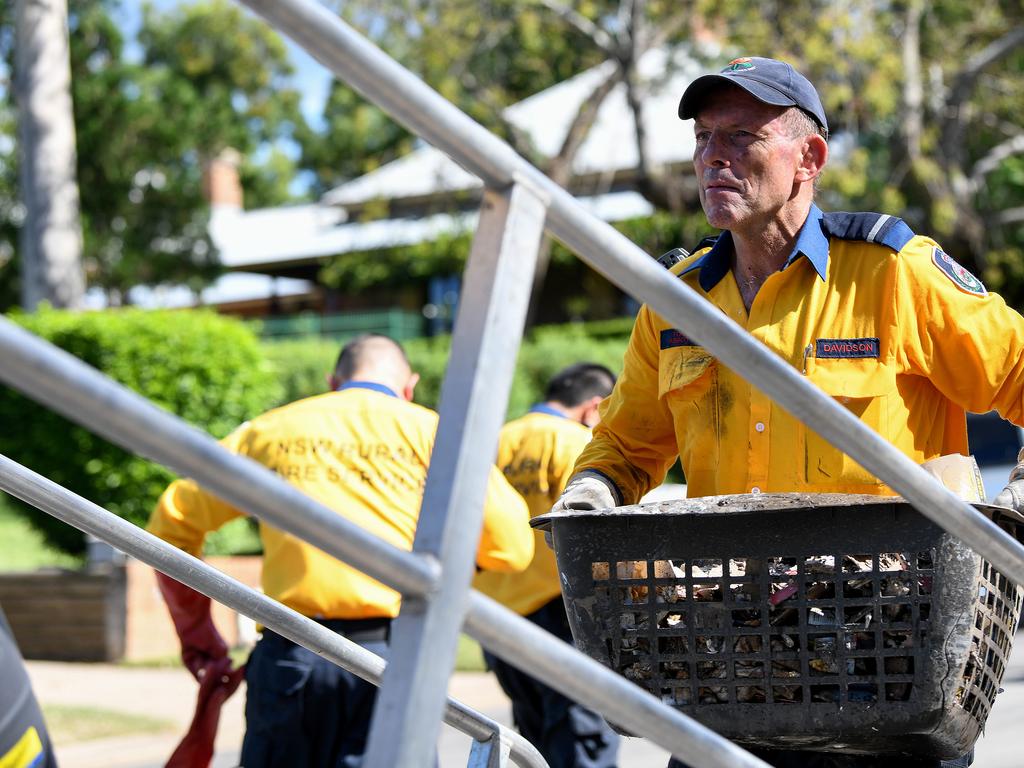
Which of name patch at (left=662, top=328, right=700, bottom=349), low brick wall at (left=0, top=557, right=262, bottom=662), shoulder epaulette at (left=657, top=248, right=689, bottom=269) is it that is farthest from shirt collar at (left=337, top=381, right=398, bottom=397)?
low brick wall at (left=0, top=557, right=262, bottom=662)

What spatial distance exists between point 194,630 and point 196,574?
2351mm

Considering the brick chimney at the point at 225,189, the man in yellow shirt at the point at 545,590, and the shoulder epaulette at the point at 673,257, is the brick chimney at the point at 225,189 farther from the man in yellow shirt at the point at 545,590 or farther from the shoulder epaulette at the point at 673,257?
the shoulder epaulette at the point at 673,257

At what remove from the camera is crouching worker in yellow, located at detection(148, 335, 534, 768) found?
15.6 feet

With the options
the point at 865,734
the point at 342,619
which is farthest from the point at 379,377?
the point at 865,734

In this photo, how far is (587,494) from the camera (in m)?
2.59

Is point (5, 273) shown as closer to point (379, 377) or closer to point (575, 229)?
point (379, 377)

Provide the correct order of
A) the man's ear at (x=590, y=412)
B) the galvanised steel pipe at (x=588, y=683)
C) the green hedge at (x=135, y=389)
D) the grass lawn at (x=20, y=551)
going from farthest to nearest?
the grass lawn at (x=20, y=551) < the green hedge at (x=135, y=389) < the man's ear at (x=590, y=412) < the galvanised steel pipe at (x=588, y=683)

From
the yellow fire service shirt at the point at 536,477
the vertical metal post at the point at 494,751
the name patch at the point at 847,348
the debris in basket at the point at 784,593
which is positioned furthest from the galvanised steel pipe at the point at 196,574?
the yellow fire service shirt at the point at 536,477

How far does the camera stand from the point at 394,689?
146cm

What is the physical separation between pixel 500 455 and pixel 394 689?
5131mm

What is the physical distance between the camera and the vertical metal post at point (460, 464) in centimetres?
146

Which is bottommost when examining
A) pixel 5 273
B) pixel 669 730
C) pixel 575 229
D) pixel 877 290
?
pixel 669 730

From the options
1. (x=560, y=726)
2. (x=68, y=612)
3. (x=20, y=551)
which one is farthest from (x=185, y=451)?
(x=20, y=551)

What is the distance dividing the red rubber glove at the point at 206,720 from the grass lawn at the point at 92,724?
14.1ft
